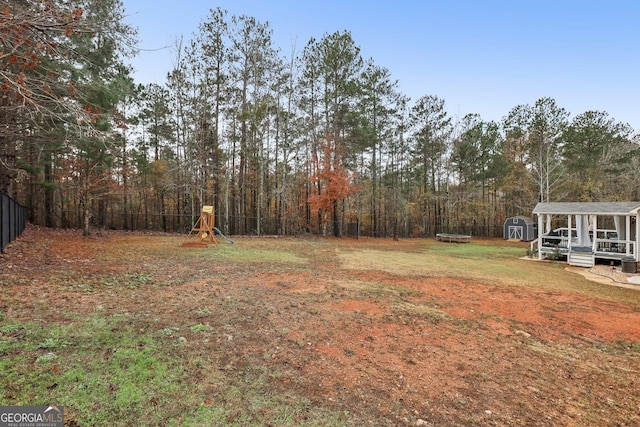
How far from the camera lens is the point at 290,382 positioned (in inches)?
92.6

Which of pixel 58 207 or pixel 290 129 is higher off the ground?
pixel 290 129

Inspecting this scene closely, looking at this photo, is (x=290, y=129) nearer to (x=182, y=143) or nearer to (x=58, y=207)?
(x=182, y=143)

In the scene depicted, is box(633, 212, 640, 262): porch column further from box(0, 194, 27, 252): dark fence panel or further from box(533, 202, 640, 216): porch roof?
box(0, 194, 27, 252): dark fence panel

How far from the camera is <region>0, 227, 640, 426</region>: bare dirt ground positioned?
227cm

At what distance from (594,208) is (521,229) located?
11465 mm

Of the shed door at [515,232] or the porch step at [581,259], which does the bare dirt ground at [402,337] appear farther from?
the shed door at [515,232]

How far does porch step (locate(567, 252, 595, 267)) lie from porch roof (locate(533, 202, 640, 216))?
1.68 m

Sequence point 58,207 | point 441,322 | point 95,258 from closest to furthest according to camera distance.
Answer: point 441,322 < point 95,258 < point 58,207

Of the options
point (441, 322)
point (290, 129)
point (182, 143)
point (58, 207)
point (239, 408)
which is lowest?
point (441, 322)

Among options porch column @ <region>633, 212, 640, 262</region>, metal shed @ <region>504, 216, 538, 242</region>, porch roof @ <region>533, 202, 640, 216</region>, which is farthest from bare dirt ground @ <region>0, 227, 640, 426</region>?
metal shed @ <region>504, 216, 538, 242</region>

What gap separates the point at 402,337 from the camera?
355cm

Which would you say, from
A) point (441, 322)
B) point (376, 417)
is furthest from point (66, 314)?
point (441, 322)

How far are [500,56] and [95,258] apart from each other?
734 inches

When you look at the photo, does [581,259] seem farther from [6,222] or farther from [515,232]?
[6,222]
